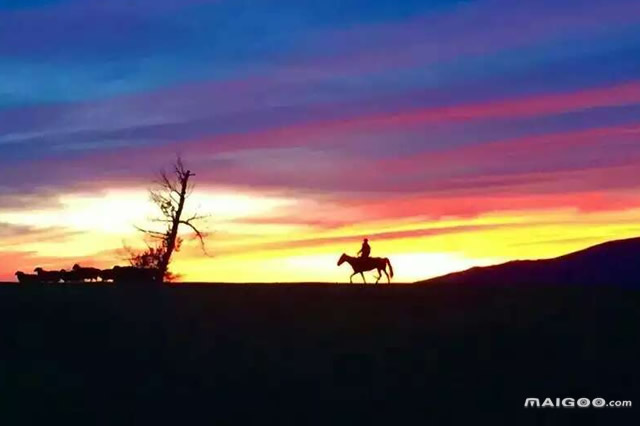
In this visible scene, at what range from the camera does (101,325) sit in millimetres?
39656

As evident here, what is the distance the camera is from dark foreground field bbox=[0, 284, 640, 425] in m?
31.1

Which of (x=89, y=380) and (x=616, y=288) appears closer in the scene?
(x=89, y=380)

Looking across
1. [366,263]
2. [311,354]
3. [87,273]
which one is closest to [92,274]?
[87,273]

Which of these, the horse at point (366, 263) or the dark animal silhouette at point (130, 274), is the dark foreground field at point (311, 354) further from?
the dark animal silhouette at point (130, 274)

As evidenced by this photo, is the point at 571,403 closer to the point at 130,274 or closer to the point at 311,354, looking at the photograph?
the point at 311,354

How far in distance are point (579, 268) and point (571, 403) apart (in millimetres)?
94020

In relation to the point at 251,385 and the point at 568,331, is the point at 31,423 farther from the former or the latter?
the point at 568,331

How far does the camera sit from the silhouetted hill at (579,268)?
117 metres

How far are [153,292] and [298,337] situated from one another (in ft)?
32.6

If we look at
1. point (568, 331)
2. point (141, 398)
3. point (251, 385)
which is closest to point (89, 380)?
point (141, 398)

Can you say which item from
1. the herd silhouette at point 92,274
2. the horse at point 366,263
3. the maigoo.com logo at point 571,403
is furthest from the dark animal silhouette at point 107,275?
the maigoo.com logo at point 571,403

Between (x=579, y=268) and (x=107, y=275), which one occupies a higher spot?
(x=579, y=268)

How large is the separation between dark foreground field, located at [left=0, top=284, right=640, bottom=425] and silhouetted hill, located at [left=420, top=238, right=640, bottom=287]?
7095cm

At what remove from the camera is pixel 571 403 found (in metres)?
31.5
